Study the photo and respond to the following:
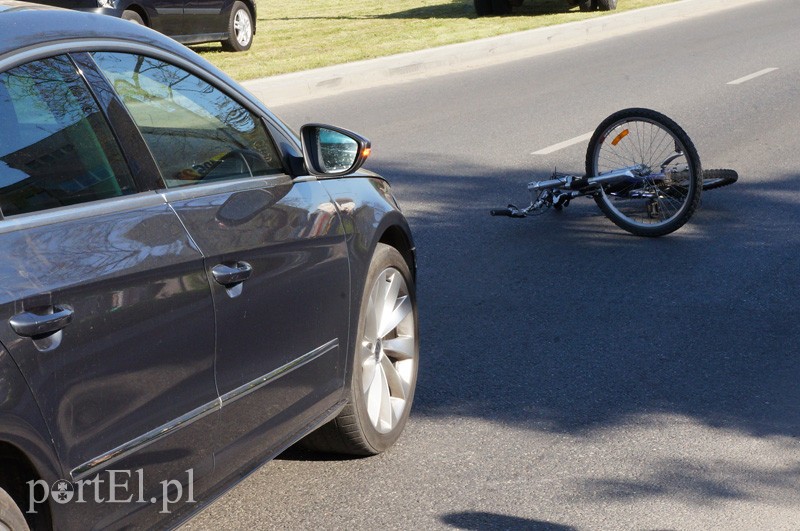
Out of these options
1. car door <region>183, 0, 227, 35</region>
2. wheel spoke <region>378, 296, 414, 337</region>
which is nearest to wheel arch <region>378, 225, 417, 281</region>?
wheel spoke <region>378, 296, 414, 337</region>

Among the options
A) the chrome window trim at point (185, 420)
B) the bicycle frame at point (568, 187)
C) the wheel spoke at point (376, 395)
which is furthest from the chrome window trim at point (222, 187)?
the bicycle frame at point (568, 187)

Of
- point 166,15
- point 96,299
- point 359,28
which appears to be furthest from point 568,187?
point 359,28

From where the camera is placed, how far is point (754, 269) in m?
6.65

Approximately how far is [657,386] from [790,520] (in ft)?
4.01

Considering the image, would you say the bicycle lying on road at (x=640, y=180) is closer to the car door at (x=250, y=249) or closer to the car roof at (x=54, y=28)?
the car door at (x=250, y=249)

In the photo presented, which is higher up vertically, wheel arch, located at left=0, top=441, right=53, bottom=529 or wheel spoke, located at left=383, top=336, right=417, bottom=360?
wheel arch, located at left=0, top=441, right=53, bottom=529

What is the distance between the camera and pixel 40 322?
2457 mm

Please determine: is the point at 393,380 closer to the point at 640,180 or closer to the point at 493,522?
the point at 493,522

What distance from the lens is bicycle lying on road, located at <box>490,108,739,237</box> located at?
7.20 m

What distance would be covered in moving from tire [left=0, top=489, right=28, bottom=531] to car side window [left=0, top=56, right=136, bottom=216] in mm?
626

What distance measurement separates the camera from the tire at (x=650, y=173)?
717 centimetres

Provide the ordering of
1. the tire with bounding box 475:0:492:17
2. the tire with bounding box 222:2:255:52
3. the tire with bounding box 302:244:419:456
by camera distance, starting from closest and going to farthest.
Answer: the tire with bounding box 302:244:419:456, the tire with bounding box 222:2:255:52, the tire with bounding box 475:0:492:17

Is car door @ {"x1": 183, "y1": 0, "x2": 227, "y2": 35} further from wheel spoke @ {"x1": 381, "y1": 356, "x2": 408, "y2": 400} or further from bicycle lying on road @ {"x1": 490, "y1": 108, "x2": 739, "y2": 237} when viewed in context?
wheel spoke @ {"x1": 381, "y1": 356, "x2": 408, "y2": 400}

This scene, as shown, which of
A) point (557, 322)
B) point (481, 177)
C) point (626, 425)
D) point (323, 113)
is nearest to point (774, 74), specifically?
point (323, 113)
